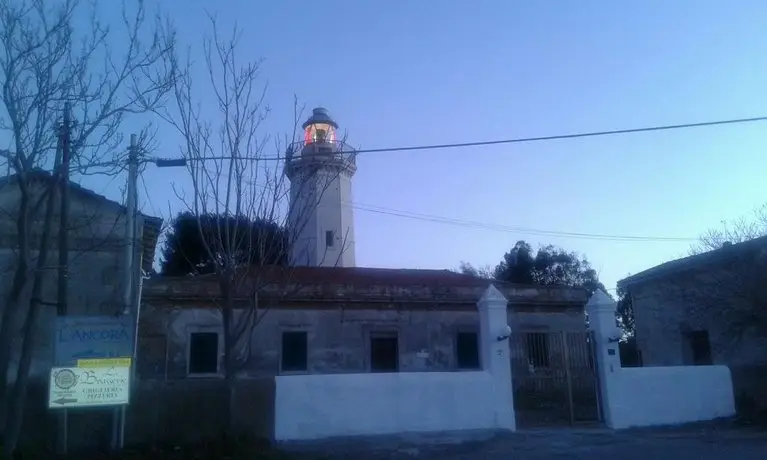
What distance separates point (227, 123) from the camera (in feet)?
37.7

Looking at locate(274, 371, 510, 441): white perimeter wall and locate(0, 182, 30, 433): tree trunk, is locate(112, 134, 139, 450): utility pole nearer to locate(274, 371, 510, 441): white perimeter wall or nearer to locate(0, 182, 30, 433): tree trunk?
locate(0, 182, 30, 433): tree trunk

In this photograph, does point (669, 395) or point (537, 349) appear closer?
point (537, 349)

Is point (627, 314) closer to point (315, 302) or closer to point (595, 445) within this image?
point (315, 302)

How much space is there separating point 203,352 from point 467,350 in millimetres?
8797

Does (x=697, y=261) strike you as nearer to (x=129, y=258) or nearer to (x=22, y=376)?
(x=129, y=258)

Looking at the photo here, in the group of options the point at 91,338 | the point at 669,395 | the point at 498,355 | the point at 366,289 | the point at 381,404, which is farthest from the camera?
the point at 366,289

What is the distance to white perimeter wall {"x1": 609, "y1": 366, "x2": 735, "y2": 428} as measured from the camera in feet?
43.9

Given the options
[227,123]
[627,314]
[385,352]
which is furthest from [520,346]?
[627,314]

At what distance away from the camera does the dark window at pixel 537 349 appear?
1334cm

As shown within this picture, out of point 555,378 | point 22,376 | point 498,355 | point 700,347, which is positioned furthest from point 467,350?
point 22,376

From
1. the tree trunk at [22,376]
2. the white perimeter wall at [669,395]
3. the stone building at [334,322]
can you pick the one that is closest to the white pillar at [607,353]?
A: the white perimeter wall at [669,395]

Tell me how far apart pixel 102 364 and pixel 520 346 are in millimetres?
7933

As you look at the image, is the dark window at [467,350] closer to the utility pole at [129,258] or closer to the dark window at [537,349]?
the dark window at [537,349]

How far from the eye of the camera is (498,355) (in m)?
13.1
